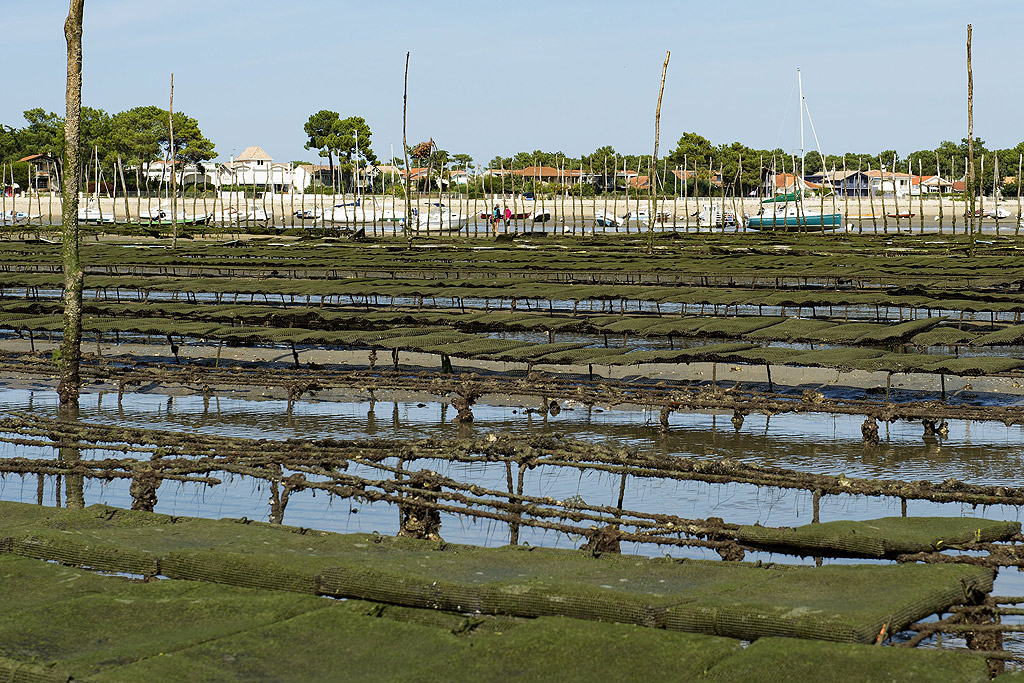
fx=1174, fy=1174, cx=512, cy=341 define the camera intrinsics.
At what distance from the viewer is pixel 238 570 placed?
7277 millimetres

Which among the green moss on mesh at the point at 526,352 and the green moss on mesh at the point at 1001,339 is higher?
the green moss on mesh at the point at 1001,339

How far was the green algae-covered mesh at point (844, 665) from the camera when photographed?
17.0ft

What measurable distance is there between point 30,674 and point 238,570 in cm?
198

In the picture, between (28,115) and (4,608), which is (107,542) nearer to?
(4,608)

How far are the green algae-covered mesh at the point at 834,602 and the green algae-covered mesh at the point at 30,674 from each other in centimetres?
300

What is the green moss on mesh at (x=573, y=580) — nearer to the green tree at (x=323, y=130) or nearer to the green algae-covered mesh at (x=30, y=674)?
the green algae-covered mesh at (x=30, y=674)

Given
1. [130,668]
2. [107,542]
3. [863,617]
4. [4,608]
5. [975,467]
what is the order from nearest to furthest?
[130,668], [863,617], [4,608], [107,542], [975,467]

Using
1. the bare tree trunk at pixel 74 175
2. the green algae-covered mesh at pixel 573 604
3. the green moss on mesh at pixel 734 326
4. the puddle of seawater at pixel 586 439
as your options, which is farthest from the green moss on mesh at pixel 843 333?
the green algae-covered mesh at pixel 573 604

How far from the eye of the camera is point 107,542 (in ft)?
25.9

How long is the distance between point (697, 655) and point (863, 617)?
0.98 meters

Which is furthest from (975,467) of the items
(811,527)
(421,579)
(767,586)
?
(421,579)

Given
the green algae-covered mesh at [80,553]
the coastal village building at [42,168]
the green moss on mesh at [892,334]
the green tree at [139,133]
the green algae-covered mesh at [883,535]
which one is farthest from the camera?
the green tree at [139,133]

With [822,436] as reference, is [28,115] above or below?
above

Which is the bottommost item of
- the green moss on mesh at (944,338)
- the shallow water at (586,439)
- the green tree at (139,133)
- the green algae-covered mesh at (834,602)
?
the shallow water at (586,439)
